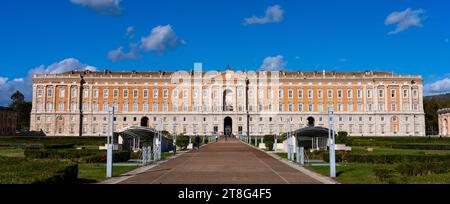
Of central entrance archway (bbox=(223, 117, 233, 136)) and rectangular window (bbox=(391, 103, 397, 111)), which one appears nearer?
rectangular window (bbox=(391, 103, 397, 111))

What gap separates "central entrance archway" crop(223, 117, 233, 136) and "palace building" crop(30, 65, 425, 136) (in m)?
0.86

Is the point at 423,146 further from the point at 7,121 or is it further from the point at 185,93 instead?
the point at 7,121

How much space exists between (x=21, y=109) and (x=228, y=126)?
190ft

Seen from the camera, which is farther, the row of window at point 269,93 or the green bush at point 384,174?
the row of window at point 269,93

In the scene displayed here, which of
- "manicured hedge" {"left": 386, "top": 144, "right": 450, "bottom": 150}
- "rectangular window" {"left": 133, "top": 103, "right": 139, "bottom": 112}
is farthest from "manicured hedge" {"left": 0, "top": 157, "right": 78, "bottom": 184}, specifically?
"rectangular window" {"left": 133, "top": 103, "right": 139, "bottom": 112}

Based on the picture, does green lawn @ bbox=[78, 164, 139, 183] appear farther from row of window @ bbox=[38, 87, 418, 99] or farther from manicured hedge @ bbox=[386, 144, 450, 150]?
row of window @ bbox=[38, 87, 418, 99]

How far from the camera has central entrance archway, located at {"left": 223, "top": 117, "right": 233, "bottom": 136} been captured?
9650cm

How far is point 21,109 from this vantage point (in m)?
122

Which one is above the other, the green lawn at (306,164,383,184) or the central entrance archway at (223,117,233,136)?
the central entrance archway at (223,117,233,136)

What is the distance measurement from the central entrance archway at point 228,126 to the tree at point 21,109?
54.0 meters

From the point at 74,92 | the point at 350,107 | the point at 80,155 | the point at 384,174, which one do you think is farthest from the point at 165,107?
the point at 384,174

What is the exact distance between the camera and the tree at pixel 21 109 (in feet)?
394

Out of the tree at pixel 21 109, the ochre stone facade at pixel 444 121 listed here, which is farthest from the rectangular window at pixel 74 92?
the ochre stone facade at pixel 444 121

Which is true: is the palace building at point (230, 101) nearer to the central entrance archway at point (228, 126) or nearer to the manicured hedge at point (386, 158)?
the central entrance archway at point (228, 126)
